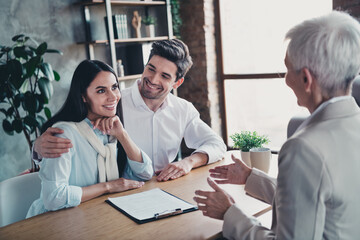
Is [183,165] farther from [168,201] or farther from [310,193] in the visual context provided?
[310,193]

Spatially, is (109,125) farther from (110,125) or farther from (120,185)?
(120,185)

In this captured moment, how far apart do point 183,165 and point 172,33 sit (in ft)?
9.81

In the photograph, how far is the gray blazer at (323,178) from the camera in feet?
3.01

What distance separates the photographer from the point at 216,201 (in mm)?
1273

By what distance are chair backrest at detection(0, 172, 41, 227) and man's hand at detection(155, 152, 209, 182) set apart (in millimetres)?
607

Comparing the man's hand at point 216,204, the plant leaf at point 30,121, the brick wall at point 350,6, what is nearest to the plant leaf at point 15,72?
the plant leaf at point 30,121

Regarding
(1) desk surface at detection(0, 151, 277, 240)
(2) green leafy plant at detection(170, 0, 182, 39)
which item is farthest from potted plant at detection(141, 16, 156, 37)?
(1) desk surface at detection(0, 151, 277, 240)

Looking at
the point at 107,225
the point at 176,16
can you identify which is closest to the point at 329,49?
the point at 107,225

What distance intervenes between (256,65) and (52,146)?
3467mm

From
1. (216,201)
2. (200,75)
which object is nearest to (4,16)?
(200,75)

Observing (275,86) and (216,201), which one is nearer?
(216,201)

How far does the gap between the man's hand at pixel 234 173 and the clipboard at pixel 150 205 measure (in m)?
0.22

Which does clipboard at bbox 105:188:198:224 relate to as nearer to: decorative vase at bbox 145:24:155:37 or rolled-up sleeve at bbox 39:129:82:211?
rolled-up sleeve at bbox 39:129:82:211

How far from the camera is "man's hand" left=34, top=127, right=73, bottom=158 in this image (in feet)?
4.96
